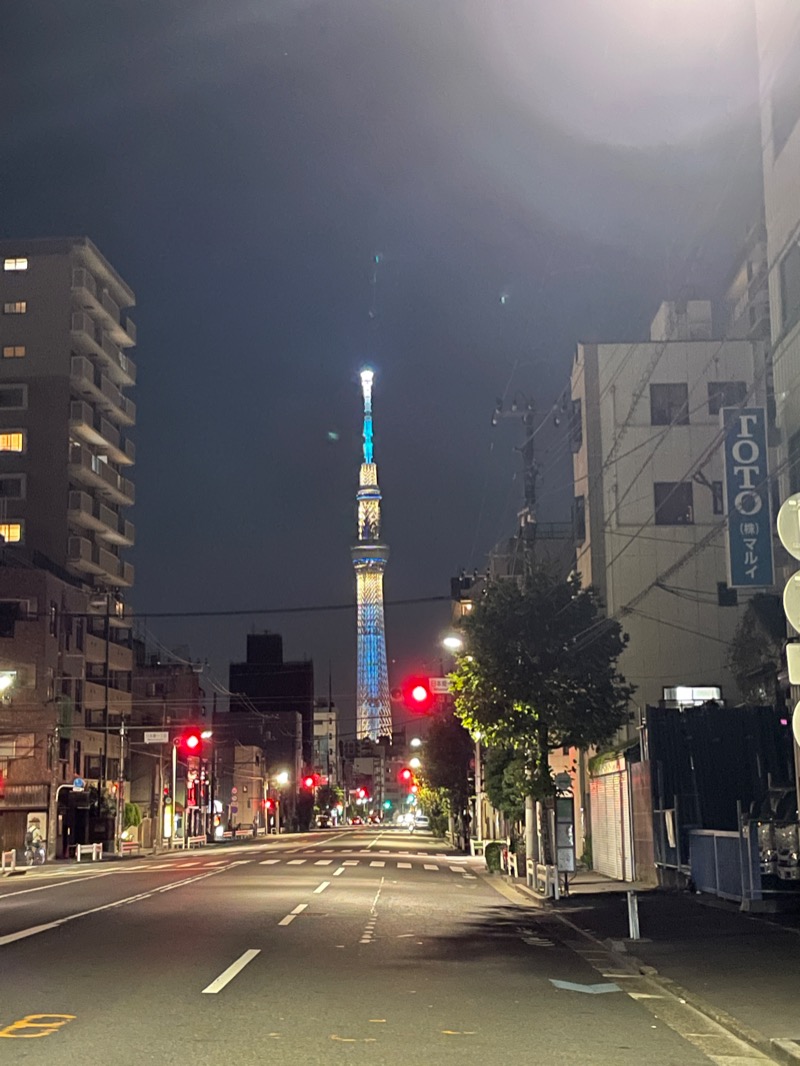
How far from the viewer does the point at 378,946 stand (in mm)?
17484

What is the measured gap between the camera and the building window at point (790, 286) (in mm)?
23875

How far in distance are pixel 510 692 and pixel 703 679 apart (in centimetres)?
1558

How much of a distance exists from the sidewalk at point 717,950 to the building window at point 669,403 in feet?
75.2

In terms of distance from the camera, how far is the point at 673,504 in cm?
4672

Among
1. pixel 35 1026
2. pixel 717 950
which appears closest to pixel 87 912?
pixel 717 950

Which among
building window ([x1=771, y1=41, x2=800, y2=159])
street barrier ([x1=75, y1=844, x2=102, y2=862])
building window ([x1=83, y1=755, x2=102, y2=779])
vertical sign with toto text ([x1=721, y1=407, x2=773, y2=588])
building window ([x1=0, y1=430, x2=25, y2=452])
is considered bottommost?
street barrier ([x1=75, y1=844, x2=102, y2=862])

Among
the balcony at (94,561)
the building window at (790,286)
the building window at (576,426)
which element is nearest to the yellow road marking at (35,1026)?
the building window at (790,286)

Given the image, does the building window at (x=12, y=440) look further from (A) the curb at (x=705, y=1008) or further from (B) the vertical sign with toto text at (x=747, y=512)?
(A) the curb at (x=705, y=1008)

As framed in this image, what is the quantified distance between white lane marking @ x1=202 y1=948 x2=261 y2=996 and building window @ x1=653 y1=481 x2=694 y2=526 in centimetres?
3280

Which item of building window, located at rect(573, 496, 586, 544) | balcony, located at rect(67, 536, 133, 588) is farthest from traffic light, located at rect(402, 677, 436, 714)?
balcony, located at rect(67, 536, 133, 588)

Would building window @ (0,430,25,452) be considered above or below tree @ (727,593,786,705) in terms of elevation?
above

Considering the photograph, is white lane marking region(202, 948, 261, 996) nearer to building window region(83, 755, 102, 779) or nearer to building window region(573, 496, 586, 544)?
building window region(573, 496, 586, 544)

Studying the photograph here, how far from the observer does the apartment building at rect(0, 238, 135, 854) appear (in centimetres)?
6250

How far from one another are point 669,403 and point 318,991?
37380mm
